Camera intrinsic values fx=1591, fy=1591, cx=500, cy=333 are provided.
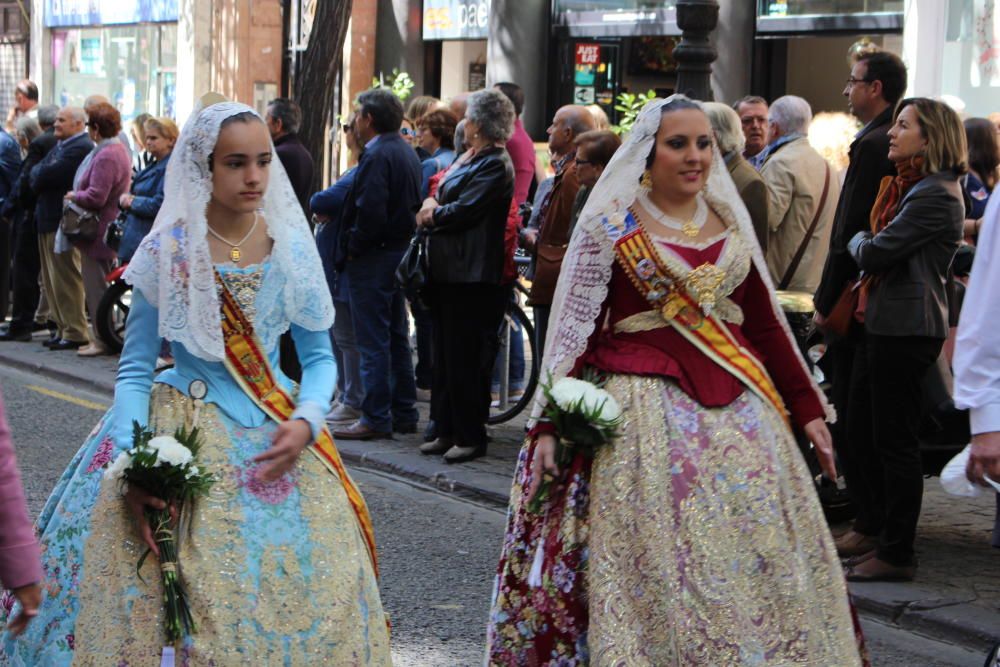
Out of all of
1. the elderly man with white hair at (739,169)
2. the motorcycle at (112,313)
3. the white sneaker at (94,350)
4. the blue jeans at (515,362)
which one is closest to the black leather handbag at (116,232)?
the motorcycle at (112,313)

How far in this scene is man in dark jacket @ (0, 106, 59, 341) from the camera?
13711 millimetres

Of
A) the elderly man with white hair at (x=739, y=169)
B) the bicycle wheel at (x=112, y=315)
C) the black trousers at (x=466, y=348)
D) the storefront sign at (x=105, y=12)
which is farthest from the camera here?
the storefront sign at (x=105, y=12)

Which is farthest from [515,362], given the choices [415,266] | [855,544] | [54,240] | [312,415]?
[312,415]

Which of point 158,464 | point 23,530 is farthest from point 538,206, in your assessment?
point 23,530

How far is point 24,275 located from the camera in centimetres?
1384

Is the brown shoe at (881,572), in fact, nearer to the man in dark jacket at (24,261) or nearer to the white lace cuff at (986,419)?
the white lace cuff at (986,419)

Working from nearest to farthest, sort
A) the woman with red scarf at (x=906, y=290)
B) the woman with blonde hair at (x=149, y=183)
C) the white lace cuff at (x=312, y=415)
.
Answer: the white lace cuff at (x=312, y=415)
the woman with red scarf at (x=906, y=290)
the woman with blonde hair at (x=149, y=183)

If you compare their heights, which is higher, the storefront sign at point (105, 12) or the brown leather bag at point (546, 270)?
the storefront sign at point (105, 12)

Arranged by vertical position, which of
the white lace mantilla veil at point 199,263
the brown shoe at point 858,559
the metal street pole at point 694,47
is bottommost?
the brown shoe at point 858,559

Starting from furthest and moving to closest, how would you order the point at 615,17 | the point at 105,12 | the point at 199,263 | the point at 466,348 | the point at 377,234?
1. the point at 105,12
2. the point at 615,17
3. the point at 377,234
4. the point at 466,348
5. the point at 199,263

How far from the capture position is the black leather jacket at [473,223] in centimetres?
850

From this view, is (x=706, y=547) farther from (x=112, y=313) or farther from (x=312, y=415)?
(x=112, y=313)

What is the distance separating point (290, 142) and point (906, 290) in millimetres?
5084

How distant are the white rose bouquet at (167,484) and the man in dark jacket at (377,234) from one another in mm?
5369
